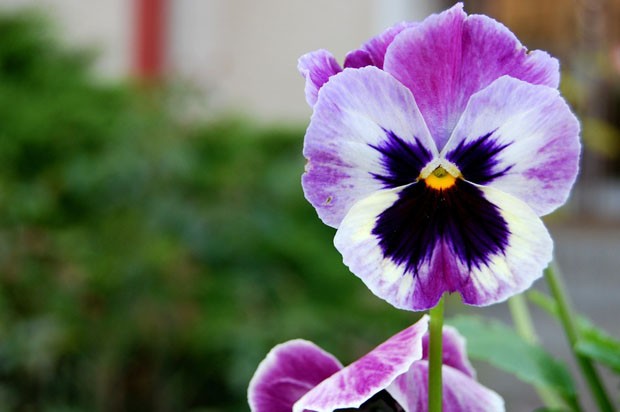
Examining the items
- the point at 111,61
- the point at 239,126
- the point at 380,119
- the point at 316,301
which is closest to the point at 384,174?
the point at 380,119

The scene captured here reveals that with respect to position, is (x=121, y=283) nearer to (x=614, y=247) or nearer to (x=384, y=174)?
(x=384, y=174)

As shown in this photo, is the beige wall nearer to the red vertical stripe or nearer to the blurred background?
the red vertical stripe

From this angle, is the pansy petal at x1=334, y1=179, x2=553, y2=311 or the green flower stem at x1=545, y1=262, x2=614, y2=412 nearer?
the pansy petal at x1=334, y1=179, x2=553, y2=311

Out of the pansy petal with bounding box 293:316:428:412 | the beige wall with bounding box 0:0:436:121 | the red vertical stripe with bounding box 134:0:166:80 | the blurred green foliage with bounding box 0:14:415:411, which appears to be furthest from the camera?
the beige wall with bounding box 0:0:436:121

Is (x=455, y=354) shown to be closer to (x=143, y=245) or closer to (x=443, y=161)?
(x=443, y=161)

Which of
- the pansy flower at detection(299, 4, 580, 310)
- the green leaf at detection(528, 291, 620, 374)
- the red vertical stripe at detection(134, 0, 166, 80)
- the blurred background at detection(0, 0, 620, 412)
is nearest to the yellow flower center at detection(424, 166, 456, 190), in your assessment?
the pansy flower at detection(299, 4, 580, 310)

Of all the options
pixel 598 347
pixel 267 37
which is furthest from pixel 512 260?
pixel 267 37

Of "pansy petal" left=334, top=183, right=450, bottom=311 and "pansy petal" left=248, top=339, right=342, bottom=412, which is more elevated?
"pansy petal" left=334, top=183, right=450, bottom=311

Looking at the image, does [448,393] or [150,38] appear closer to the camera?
[448,393]
